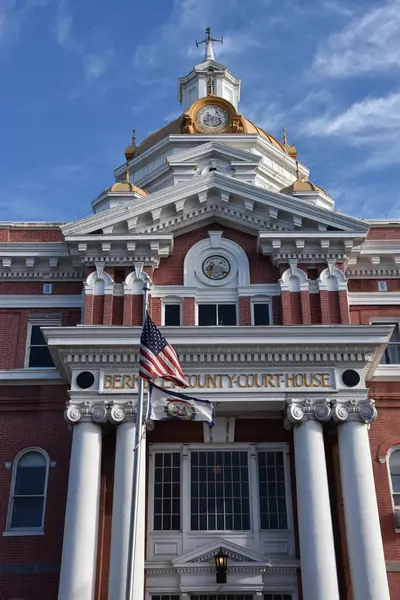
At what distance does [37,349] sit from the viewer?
2419 cm

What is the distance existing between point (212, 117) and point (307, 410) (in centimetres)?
2094

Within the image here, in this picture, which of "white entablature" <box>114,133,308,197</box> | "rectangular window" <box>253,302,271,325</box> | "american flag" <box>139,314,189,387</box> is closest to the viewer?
"american flag" <box>139,314,189,387</box>

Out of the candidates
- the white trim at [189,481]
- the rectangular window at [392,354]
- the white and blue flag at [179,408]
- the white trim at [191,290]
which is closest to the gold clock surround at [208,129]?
the white trim at [191,290]

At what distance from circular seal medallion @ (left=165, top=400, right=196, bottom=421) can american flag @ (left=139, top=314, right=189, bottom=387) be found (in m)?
1.08

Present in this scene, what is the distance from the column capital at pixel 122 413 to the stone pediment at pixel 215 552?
158 inches

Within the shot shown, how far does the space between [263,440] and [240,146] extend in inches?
716

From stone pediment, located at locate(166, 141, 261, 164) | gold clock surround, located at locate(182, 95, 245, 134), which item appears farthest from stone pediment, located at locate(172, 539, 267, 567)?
gold clock surround, located at locate(182, 95, 245, 134)

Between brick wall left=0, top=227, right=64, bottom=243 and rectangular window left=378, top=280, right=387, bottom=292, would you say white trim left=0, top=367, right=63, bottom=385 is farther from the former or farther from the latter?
rectangular window left=378, top=280, right=387, bottom=292

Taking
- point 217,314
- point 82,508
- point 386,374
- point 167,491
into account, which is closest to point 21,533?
point 82,508

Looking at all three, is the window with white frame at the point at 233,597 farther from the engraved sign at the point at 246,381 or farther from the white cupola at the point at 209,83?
the white cupola at the point at 209,83

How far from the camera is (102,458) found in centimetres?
2128

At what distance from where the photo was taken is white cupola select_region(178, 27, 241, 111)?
42.0 m

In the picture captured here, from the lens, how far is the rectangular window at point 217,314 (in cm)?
2334

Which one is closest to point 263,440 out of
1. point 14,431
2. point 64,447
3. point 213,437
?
point 213,437
